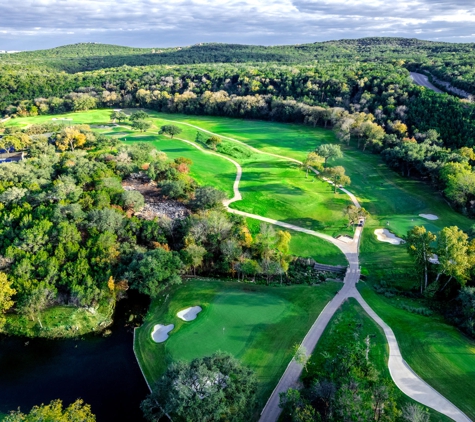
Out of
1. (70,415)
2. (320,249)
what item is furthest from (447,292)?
(70,415)

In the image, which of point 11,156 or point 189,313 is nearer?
point 189,313

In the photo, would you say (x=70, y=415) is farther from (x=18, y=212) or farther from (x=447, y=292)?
(x=447, y=292)

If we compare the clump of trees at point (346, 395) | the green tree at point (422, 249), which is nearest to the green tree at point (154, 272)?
Answer: the clump of trees at point (346, 395)

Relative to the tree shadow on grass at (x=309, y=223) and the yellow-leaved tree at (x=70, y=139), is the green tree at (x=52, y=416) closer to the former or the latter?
the tree shadow on grass at (x=309, y=223)

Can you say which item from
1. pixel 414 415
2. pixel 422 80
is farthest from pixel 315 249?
pixel 422 80

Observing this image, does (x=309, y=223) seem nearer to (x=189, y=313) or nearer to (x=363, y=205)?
(x=363, y=205)

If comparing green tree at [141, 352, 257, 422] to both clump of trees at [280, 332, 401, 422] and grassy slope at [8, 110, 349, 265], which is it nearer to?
clump of trees at [280, 332, 401, 422]
